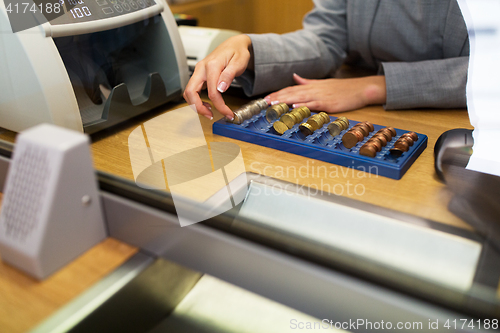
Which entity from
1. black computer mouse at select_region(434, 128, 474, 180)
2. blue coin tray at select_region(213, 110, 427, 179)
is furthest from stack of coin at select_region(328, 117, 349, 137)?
black computer mouse at select_region(434, 128, 474, 180)

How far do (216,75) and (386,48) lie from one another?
331 mm

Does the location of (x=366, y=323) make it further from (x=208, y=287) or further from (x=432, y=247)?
(x=208, y=287)

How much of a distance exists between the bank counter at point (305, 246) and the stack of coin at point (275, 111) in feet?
0.36

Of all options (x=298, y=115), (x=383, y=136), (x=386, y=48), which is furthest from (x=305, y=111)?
(x=386, y=48)

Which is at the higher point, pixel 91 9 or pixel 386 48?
pixel 91 9

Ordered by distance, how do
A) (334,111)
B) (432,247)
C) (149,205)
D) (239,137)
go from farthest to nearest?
(334,111) → (239,137) → (149,205) → (432,247)

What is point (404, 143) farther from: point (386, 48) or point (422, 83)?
point (386, 48)

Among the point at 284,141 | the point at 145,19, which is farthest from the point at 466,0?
the point at 145,19

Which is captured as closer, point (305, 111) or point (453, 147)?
point (453, 147)

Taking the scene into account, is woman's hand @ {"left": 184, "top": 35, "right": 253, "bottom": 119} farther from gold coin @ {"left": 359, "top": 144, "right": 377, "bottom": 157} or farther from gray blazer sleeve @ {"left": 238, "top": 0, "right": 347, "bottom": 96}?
gold coin @ {"left": 359, "top": 144, "right": 377, "bottom": 157}

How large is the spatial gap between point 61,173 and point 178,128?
0.22m

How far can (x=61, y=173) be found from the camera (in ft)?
1.04

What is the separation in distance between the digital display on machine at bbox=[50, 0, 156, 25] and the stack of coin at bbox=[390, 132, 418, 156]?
1.42 ft

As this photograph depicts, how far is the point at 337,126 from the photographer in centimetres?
52
